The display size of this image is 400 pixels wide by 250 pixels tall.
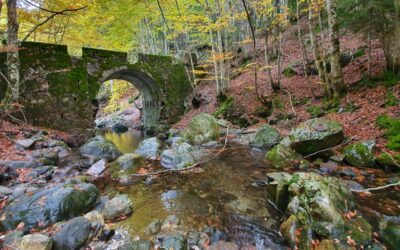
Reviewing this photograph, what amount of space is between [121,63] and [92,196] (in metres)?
10.6

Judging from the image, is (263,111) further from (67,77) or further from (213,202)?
(67,77)

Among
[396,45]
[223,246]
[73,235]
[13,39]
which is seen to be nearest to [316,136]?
[396,45]

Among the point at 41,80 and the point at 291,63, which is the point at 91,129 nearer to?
the point at 41,80

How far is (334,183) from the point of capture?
4453 millimetres

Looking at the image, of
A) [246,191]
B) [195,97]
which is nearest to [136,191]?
[246,191]

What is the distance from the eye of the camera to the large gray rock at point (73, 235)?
363cm

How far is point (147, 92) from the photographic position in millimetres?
17438

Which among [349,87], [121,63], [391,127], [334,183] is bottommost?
[334,183]

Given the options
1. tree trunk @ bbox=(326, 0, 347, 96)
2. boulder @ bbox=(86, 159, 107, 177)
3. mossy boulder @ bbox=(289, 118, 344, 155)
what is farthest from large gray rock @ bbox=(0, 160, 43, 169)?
tree trunk @ bbox=(326, 0, 347, 96)

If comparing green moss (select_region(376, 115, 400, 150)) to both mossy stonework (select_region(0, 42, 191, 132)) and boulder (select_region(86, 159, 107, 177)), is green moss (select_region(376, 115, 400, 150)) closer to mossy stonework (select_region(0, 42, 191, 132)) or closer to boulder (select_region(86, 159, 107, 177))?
boulder (select_region(86, 159, 107, 177))

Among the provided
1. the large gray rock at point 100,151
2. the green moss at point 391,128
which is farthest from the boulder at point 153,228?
the green moss at point 391,128

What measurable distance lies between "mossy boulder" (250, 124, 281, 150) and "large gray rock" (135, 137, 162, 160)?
132 inches

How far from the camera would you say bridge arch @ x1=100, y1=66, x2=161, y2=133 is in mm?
15578

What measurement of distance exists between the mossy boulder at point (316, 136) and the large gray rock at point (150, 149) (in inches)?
173
